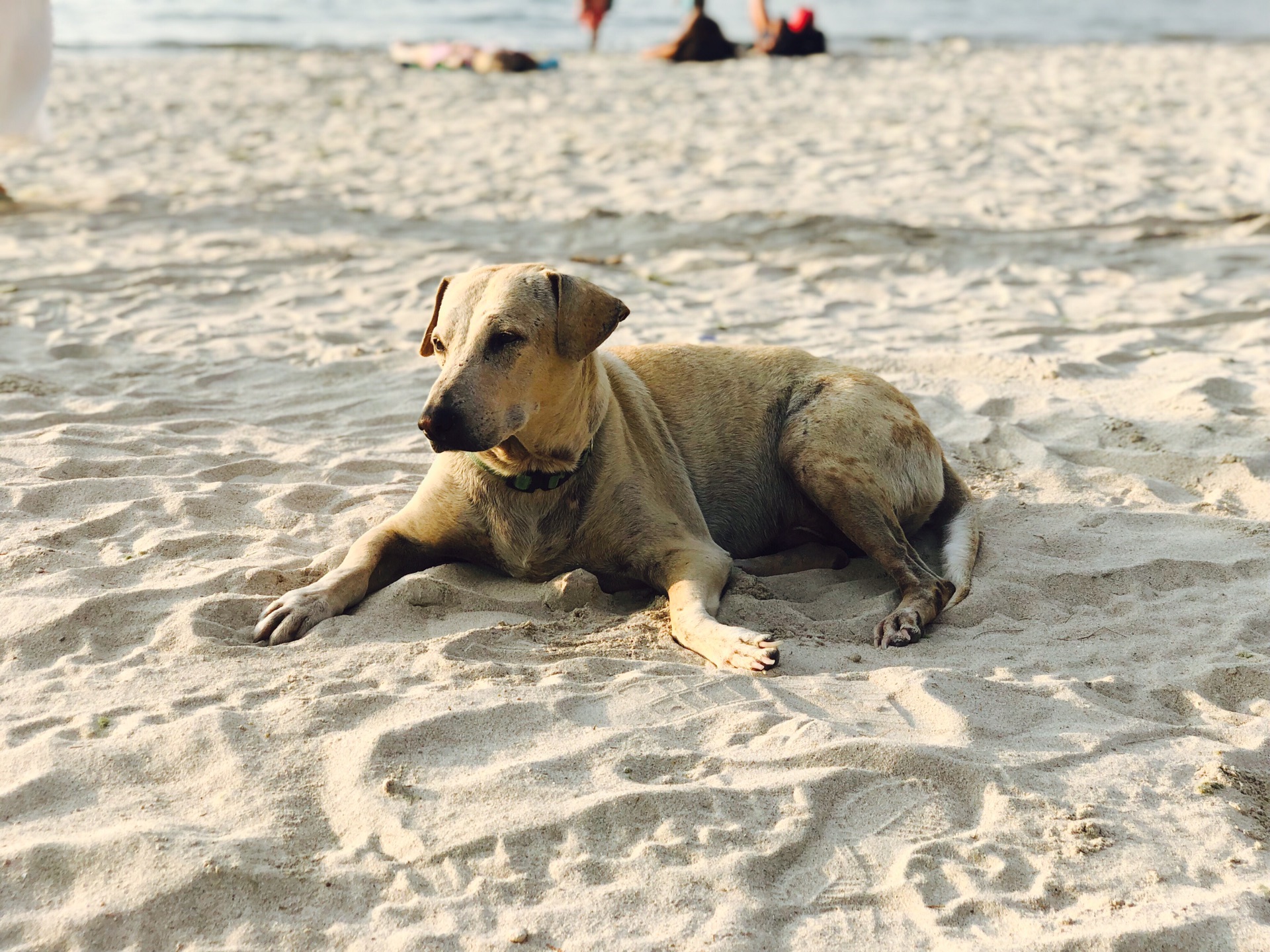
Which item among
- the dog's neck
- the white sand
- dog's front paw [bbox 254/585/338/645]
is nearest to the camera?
the white sand

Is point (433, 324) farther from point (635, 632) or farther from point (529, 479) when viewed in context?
point (635, 632)

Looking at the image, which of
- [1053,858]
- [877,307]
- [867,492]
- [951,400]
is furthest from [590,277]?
[1053,858]

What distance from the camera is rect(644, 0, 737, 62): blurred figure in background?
18.6 m

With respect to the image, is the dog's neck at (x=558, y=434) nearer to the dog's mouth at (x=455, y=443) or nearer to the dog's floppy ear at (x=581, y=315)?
the dog's floppy ear at (x=581, y=315)

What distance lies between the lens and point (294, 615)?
3844 millimetres

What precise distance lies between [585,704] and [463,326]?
1.33m

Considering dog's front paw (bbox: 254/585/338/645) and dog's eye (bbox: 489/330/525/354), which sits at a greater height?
dog's eye (bbox: 489/330/525/354)

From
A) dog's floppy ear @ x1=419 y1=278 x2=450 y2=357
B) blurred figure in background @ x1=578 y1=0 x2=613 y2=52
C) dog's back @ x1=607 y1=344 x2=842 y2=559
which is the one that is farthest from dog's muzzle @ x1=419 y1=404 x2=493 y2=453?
blurred figure in background @ x1=578 y1=0 x2=613 y2=52

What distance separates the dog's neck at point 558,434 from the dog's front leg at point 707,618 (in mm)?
537

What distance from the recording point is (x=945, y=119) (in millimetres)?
13359

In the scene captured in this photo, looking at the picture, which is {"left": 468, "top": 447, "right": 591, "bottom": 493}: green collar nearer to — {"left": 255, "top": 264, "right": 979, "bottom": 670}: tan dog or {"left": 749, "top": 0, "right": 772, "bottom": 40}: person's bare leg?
{"left": 255, "top": 264, "right": 979, "bottom": 670}: tan dog

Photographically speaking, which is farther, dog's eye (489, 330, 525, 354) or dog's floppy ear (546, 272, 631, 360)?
dog's floppy ear (546, 272, 631, 360)

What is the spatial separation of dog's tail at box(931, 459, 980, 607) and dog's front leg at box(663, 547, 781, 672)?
0.84 meters

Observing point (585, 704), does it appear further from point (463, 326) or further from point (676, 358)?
point (676, 358)
